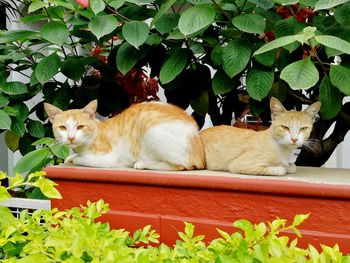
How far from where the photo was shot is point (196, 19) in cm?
153

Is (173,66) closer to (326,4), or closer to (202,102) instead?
(202,102)

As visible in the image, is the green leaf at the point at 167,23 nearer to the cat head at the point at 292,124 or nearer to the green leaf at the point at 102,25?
the green leaf at the point at 102,25

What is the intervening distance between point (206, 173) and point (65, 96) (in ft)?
2.87

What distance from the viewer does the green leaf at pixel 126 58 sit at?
183cm

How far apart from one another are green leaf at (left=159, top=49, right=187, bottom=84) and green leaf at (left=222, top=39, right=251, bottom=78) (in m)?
0.19

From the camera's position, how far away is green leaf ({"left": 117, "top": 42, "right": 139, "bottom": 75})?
6.00 ft

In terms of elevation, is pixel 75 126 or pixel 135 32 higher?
pixel 135 32

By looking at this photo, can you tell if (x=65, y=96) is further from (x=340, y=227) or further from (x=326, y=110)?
(x=340, y=227)

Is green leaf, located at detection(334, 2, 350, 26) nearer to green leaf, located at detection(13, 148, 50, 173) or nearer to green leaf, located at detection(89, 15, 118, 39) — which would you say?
green leaf, located at detection(89, 15, 118, 39)

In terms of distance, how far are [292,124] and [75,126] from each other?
28.9 inches

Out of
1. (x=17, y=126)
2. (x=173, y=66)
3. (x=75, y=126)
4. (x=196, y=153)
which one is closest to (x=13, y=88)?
(x=17, y=126)

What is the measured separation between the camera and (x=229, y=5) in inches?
70.1

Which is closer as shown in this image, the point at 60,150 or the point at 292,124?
the point at 292,124

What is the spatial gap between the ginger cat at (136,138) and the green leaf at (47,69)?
0.51ft
